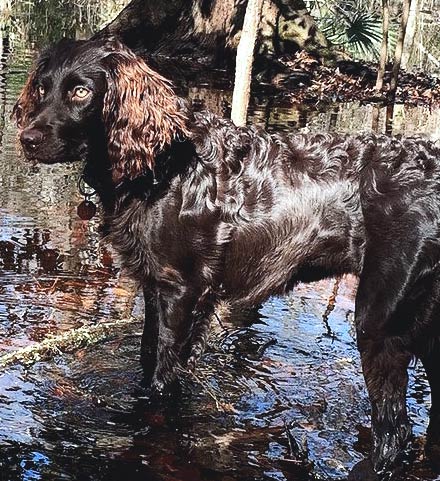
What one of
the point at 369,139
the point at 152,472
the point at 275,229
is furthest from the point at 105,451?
the point at 369,139

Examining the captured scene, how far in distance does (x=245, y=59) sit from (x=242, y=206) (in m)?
3.77

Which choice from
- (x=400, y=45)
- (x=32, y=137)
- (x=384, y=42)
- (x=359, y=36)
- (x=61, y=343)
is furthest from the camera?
(x=359, y=36)

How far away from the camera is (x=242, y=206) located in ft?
15.4

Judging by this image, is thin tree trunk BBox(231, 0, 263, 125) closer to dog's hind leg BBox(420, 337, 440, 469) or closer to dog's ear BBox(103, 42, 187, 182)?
dog's ear BBox(103, 42, 187, 182)

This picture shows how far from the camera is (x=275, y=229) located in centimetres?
466

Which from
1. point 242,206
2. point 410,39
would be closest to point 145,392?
point 242,206

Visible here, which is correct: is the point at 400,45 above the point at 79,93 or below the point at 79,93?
above

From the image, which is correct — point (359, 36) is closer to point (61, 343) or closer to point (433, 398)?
point (61, 343)

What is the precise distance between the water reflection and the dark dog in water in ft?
Result: 1.30

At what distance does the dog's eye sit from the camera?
4.59 metres

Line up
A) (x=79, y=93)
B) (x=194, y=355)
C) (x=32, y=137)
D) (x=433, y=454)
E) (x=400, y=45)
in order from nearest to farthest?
(x=32, y=137), (x=79, y=93), (x=433, y=454), (x=194, y=355), (x=400, y=45)

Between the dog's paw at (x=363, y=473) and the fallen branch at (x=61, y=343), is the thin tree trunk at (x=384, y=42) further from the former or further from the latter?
the dog's paw at (x=363, y=473)

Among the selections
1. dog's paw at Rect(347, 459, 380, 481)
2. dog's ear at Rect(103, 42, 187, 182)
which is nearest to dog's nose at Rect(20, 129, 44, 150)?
dog's ear at Rect(103, 42, 187, 182)

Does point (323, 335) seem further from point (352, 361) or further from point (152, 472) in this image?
point (152, 472)
